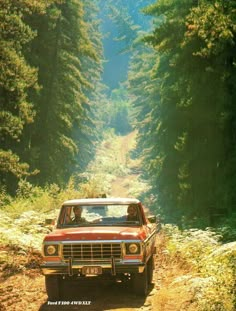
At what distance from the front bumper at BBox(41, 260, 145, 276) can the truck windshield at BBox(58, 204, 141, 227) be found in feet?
3.73

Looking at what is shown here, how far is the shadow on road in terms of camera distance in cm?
899

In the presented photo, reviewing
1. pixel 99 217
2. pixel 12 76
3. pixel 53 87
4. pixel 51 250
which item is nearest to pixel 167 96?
pixel 53 87

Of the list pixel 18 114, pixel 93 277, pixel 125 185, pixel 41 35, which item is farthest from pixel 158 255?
pixel 125 185

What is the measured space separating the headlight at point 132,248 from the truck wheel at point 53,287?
153cm

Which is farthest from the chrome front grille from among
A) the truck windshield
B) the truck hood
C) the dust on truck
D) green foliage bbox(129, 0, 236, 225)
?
green foliage bbox(129, 0, 236, 225)

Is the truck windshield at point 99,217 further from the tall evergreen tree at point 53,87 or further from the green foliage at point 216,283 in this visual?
the tall evergreen tree at point 53,87

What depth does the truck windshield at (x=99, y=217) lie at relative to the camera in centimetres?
1012

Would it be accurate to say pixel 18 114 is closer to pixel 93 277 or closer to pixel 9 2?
pixel 9 2

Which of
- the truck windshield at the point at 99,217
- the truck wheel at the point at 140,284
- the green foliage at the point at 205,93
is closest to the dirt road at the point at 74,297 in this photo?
the truck wheel at the point at 140,284

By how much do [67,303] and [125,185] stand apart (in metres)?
54.5

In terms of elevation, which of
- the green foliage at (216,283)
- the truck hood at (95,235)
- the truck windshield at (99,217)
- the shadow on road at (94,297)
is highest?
the truck windshield at (99,217)

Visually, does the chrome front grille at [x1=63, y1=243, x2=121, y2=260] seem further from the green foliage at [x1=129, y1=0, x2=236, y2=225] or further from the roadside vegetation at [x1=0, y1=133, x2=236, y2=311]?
the green foliage at [x1=129, y1=0, x2=236, y2=225]

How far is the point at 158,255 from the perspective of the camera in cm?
1529

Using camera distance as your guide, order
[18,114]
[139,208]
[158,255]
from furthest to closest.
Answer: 1. [18,114]
2. [158,255]
3. [139,208]
